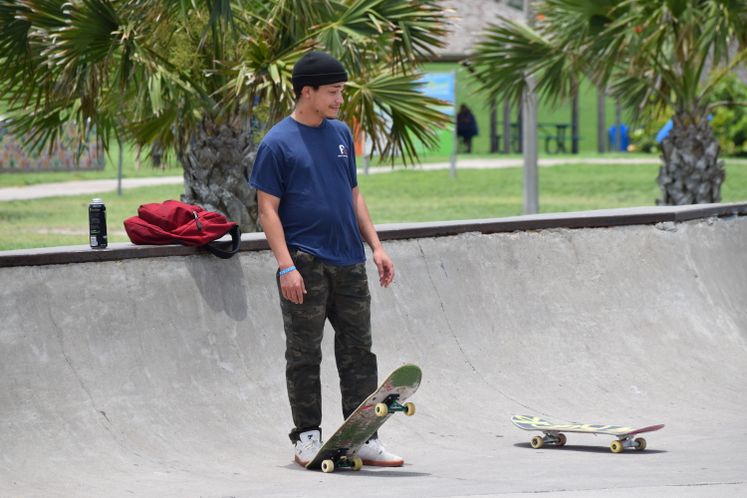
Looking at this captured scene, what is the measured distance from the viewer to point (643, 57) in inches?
582

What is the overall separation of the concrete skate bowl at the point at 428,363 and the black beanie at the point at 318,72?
151cm

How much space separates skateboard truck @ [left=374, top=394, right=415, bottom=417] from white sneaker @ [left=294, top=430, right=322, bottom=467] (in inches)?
17.6

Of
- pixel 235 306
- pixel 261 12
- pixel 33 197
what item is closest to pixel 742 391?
pixel 235 306

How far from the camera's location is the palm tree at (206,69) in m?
10.5

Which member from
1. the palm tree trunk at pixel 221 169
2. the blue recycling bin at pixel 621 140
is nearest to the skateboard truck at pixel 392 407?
the palm tree trunk at pixel 221 169

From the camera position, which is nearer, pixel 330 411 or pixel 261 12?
pixel 330 411

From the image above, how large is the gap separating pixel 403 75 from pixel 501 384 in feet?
16.1

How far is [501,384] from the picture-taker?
7.72 metres

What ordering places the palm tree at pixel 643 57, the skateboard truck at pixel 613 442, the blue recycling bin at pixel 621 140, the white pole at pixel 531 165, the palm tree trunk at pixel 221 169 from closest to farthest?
the skateboard truck at pixel 613 442
the palm tree trunk at pixel 221 169
the palm tree at pixel 643 57
the white pole at pixel 531 165
the blue recycling bin at pixel 621 140

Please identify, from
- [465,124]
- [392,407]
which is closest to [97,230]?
[392,407]

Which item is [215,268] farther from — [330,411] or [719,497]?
[719,497]

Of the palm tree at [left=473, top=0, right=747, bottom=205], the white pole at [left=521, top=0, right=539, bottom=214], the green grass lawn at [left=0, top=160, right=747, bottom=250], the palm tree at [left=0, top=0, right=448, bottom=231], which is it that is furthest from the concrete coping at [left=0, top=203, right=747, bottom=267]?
the white pole at [left=521, top=0, right=539, bottom=214]

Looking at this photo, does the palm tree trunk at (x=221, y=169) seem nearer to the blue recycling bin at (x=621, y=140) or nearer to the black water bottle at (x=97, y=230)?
the black water bottle at (x=97, y=230)

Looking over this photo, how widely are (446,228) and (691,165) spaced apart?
8.78m
